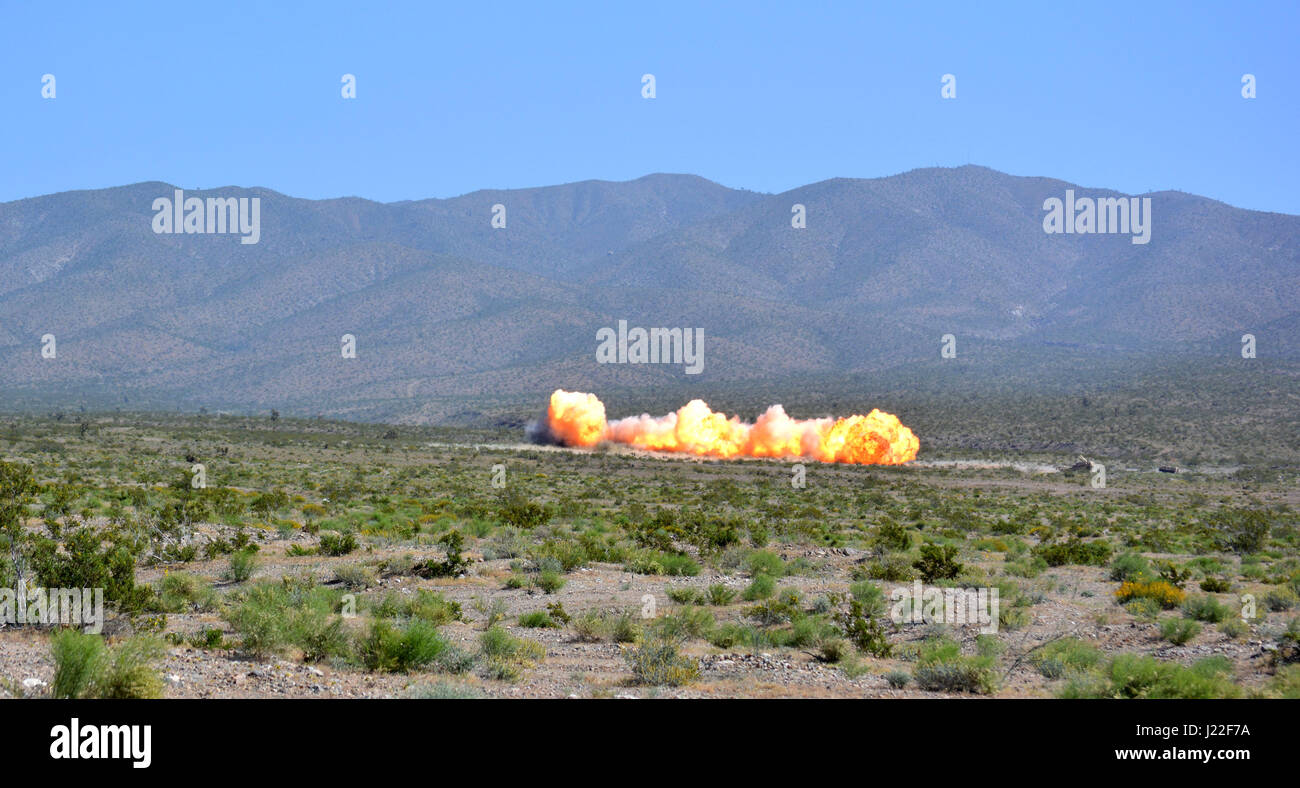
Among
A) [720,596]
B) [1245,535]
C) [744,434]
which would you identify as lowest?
[1245,535]

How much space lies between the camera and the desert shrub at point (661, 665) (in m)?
12.4

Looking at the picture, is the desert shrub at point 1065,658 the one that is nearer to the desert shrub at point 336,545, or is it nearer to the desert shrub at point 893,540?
the desert shrub at point 893,540

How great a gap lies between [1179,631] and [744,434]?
64.4 metres

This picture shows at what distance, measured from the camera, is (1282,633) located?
1597cm

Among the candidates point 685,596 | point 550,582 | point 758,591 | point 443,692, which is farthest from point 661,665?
point 550,582

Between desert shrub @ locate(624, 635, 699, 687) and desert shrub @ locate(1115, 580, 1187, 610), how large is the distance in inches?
387

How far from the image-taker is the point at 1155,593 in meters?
19.1

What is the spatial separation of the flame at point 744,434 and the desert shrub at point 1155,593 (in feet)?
176

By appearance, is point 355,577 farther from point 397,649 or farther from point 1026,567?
point 1026,567

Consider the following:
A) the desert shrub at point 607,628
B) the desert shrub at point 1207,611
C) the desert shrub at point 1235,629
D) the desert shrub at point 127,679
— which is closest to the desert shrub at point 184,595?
the desert shrub at point 607,628

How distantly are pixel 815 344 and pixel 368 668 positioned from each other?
17277 centimetres
